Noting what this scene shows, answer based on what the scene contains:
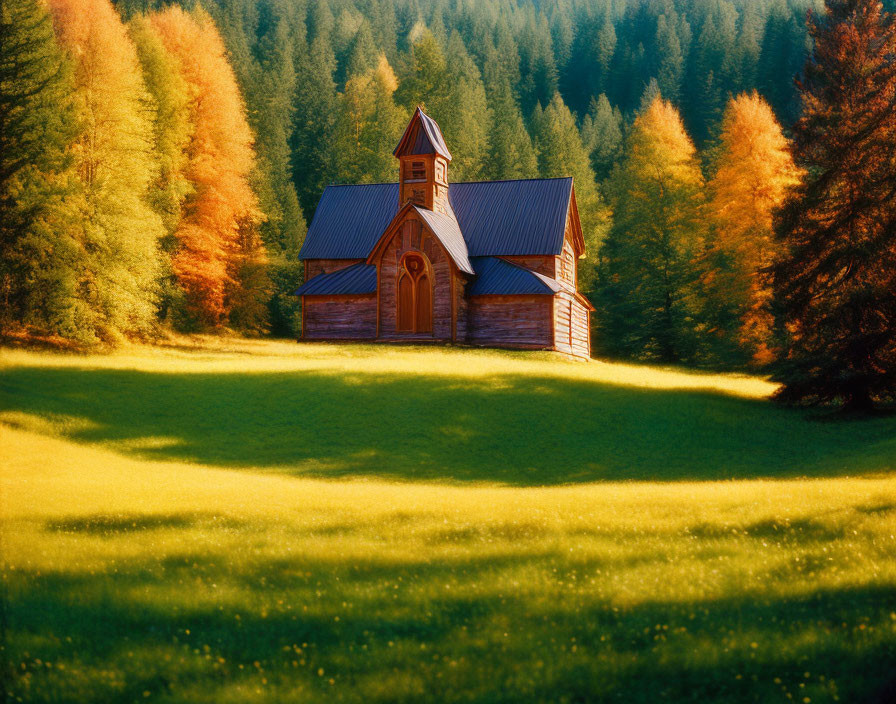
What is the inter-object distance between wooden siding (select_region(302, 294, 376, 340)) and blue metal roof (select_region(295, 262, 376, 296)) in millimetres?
442

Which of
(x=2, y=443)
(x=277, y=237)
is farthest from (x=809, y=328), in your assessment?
(x=277, y=237)

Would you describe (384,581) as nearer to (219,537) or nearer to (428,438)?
(219,537)

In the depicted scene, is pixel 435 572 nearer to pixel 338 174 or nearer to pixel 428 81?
Result: pixel 428 81

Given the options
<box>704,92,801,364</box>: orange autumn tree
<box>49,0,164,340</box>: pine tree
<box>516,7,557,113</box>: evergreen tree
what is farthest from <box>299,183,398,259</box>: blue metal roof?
<box>516,7,557,113</box>: evergreen tree

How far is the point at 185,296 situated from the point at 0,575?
3921cm

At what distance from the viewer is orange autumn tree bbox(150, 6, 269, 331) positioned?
156 ft

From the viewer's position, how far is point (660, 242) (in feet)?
180

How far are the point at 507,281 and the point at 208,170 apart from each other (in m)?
19.3

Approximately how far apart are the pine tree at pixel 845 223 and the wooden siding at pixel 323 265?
92.5ft

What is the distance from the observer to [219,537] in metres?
12.6

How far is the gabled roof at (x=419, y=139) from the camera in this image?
47.8 meters

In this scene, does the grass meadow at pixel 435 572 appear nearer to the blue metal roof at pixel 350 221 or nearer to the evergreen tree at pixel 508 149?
the blue metal roof at pixel 350 221

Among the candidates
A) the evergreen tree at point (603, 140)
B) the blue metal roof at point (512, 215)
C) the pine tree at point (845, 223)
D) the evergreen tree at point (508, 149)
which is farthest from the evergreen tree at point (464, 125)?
the pine tree at point (845, 223)

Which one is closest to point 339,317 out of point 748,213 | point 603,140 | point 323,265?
point 323,265
